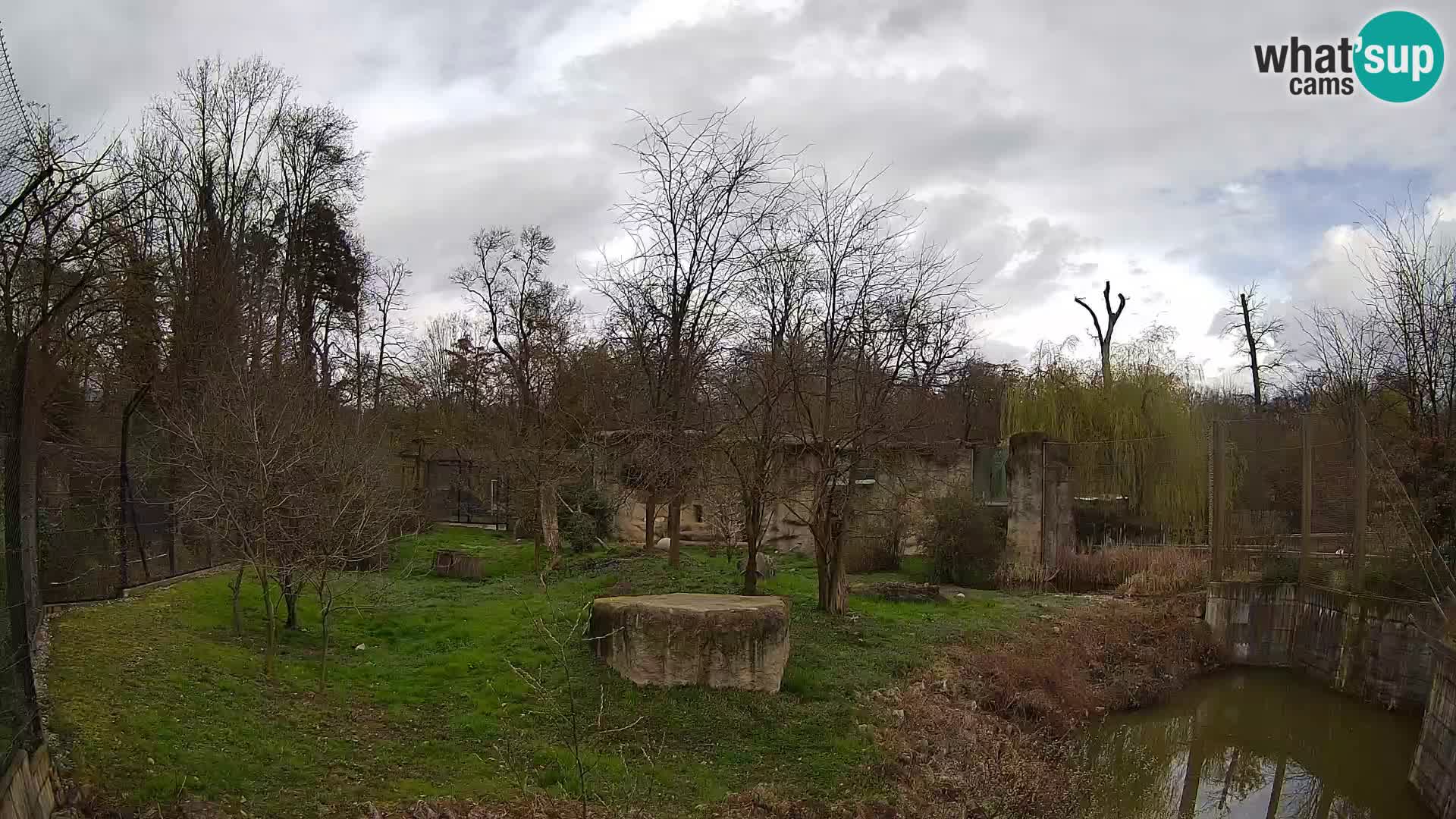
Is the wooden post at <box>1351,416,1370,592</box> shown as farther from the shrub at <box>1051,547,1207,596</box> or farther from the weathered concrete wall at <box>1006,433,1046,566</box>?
the weathered concrete wall at <box>1006,433,1046,566</box>

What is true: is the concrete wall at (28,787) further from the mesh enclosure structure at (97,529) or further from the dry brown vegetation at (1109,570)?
the dry brown vegetation at (1109,570)

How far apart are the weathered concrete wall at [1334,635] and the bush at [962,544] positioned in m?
4.22

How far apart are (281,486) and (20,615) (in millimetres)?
5630

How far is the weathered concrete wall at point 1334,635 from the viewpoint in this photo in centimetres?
1255

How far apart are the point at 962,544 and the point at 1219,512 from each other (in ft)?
15.4

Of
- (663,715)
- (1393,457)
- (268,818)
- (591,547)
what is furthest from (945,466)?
(268,818)

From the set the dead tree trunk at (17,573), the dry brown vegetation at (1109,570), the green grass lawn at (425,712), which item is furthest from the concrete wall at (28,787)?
the dry brown vegetation at (1109,570)

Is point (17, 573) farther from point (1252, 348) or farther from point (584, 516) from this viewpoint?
point (1252, 348)

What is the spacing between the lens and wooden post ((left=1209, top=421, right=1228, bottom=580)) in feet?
55.4

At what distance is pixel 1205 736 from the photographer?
13211 millimetres

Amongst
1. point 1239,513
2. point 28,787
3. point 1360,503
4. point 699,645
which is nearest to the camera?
point 28,787

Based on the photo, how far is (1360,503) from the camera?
13758 mm

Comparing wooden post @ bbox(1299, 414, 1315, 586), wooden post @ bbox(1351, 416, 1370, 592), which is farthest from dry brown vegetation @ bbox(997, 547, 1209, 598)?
wooden post @ bbox(1351, 416, 1370, 592)

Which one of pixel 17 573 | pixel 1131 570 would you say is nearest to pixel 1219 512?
pixel 1131 570
